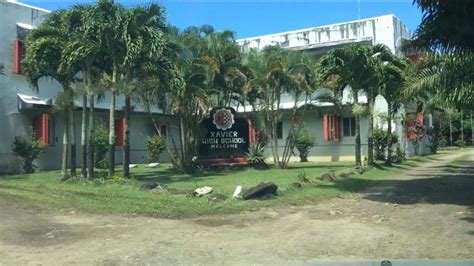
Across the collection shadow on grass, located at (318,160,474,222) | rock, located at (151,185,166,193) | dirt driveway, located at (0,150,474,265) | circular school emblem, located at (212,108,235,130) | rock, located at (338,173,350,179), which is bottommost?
dirt driveway, located at (0,150,474,265)

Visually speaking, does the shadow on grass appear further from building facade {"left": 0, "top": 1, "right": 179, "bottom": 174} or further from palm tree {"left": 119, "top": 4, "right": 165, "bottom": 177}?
building facade {"left": 0, "top": 1, "right": 179, "bottom": 174}

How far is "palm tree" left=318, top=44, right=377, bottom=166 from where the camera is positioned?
24297 mm

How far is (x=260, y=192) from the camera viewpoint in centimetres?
1463

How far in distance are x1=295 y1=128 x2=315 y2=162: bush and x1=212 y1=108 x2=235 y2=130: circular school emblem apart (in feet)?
28.1

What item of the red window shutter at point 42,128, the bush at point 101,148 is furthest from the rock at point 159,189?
the red window shutter at point 42,128

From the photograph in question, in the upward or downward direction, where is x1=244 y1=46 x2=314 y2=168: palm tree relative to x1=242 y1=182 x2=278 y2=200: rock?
upward

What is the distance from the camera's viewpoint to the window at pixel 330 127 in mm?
34406

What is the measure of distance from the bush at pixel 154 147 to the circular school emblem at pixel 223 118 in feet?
23.4

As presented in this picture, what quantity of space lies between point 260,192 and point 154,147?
18.7 metres

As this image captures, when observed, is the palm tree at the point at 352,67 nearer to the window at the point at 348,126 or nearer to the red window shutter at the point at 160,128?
the red window shutter at the point at 160,128

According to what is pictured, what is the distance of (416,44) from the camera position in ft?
47.0

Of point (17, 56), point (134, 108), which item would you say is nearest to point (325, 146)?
point (134, 108)

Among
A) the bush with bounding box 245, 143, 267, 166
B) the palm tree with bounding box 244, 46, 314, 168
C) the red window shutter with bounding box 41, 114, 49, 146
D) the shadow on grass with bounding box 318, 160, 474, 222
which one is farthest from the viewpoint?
the bush with bounding box 245, 143, 267, 166

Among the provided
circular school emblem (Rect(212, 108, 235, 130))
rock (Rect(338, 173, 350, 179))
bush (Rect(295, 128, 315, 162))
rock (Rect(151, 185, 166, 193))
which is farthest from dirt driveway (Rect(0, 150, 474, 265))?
bush (Rect(295, 128, 315, 162))
